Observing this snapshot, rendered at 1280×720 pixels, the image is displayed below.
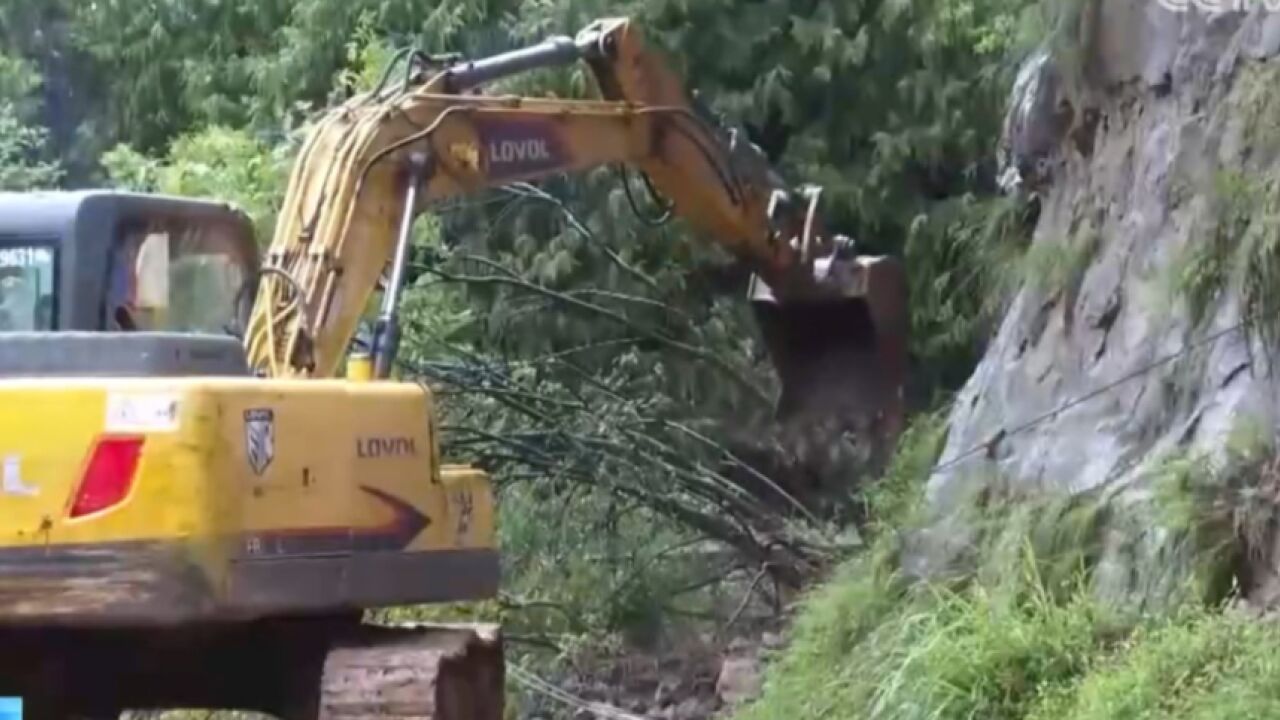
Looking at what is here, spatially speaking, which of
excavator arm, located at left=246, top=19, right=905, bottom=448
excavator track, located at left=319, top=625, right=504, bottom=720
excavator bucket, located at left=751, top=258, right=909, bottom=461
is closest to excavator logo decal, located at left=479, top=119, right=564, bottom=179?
excavator arm, located at left=246, top=19, right=905, bottom=448

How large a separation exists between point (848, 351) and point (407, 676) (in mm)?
5591

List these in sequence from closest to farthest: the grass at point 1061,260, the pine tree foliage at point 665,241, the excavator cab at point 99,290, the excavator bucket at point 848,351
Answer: the excavator cab at point 99,290, the grass at point 1061,260, the pine tree foliage at point 665,241, the excavator bucket at point 848,351

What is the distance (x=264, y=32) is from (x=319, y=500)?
42.5ft

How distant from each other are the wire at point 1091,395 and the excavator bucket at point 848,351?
89.8 inches

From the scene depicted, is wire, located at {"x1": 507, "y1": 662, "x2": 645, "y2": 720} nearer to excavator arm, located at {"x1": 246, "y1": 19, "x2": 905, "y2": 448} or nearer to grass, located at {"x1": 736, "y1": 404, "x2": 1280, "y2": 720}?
grass, located at {"x1": 736, "y1": 404, "x2": 1280, "y2": 720}

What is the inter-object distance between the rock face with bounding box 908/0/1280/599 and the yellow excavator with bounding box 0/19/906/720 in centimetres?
218

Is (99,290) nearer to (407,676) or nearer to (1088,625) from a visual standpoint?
(407,676)

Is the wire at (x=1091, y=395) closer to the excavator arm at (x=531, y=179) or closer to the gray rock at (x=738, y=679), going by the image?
the gray rock at (x=738, y=679)

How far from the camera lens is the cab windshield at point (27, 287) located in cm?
755

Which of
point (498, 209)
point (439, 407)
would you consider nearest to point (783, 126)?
point (498, 209)

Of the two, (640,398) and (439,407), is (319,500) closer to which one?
(439,407)

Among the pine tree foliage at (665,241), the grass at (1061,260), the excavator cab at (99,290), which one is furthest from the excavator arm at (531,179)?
the grass at (1061,260)

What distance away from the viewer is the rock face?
797cm

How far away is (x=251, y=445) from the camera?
276 inches
